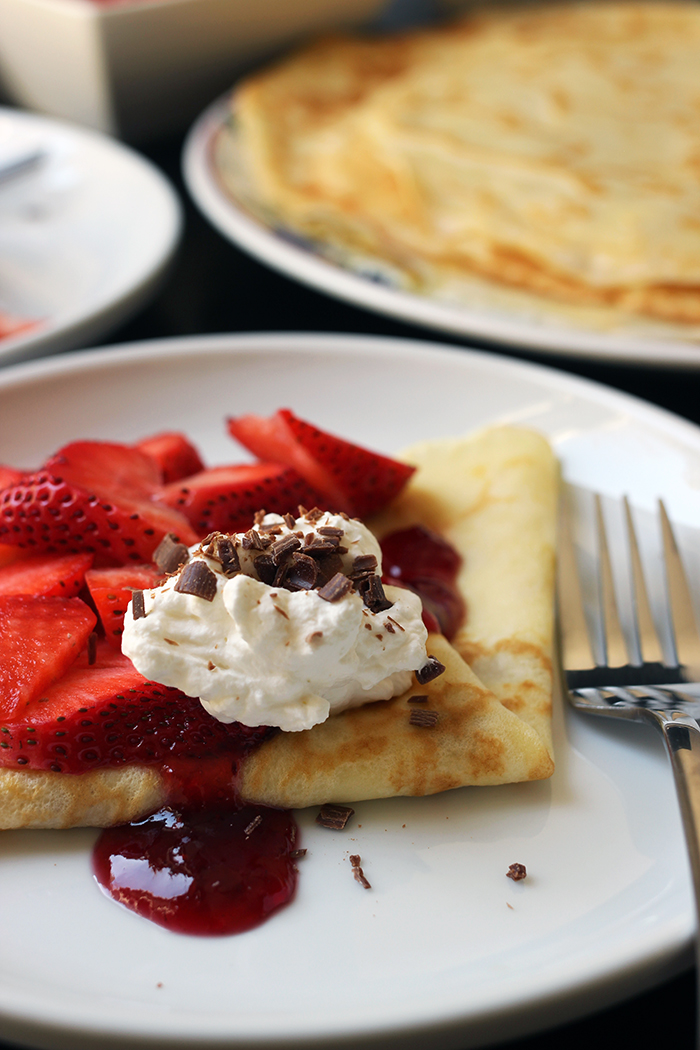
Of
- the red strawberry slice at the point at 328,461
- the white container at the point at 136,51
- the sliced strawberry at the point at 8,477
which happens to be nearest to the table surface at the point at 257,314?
the white container at the point at 136,51

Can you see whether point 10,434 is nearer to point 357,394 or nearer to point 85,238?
point 357,394

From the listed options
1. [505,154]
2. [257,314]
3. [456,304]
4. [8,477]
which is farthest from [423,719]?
[505,154]

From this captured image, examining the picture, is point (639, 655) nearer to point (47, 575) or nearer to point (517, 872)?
point (517, 872)

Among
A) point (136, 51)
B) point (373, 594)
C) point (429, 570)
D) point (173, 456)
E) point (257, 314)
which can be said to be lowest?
point (257, 314)

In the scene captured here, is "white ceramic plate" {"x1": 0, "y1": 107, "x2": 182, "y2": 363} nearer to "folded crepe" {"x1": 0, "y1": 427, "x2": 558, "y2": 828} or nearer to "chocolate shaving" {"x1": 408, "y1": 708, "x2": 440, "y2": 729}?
"folded crepe" {"x1": 0, "y1": 427, "x2": 558, "y2": 828}

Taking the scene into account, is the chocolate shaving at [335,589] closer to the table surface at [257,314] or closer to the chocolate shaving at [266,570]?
the chocolate shaving at [266,570]

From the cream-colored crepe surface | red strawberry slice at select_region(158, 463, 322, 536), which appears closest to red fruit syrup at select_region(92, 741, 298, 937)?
red strawberry slice at select_region(158, 463, 322, 536)

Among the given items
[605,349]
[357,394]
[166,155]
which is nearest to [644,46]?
[166,155]
